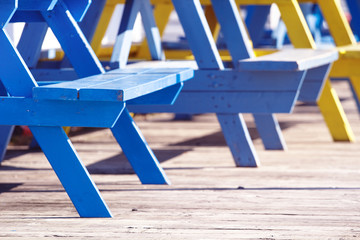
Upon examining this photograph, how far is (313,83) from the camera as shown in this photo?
452 centimetres

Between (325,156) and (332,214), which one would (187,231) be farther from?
(325,156)

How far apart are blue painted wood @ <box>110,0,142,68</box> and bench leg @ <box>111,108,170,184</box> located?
59 centimetres

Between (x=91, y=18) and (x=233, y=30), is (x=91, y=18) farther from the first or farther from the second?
(x=233, y=30)

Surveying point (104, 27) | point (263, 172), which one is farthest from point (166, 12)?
point (263, 172)

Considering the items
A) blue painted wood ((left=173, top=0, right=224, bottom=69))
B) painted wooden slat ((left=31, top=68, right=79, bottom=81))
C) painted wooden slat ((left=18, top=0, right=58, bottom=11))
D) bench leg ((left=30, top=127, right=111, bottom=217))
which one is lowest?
bench leg ((left=30, top=127, right=111, bottom=217))

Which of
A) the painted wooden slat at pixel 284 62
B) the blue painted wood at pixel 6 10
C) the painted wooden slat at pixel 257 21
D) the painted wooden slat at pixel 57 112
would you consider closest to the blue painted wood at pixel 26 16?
the blue painted wood at pixel 6 10

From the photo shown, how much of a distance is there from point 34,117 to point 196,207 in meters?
0.72

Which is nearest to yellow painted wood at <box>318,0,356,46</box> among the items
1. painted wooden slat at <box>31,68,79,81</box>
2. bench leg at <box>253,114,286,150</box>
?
bench leg at <box>253,114,286,150</box>

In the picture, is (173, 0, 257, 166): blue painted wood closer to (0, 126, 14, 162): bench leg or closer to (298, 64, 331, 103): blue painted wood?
(298, 64, 331, 103): blue painted wood

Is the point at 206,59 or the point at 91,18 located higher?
the point at 91,18

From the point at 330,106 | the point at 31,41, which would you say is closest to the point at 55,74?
the point at 31,41

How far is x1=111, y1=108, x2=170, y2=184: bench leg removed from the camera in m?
3.35

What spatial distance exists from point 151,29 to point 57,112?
1.51 m

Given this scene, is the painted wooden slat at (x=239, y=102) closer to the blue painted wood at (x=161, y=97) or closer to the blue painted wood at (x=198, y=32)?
the blue painted wood at (x=198, y=32)
